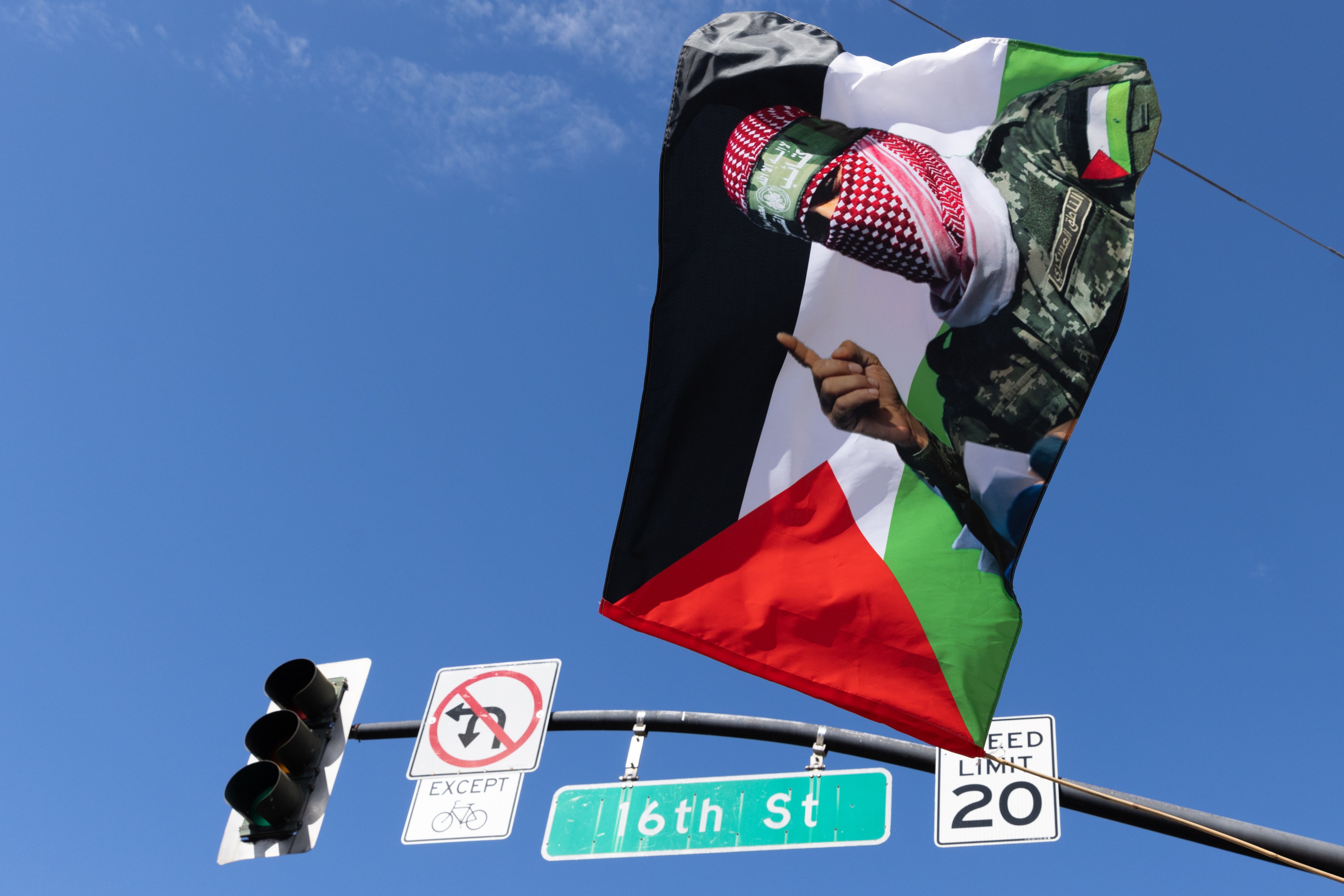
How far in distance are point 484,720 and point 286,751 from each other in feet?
4.36

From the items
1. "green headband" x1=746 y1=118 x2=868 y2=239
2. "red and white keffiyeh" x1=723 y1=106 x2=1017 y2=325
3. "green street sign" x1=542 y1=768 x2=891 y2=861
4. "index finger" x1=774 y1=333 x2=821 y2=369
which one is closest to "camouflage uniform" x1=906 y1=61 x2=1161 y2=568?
"red and white keffiyeh" x1=723 y1=106 x2=1017 y2=325

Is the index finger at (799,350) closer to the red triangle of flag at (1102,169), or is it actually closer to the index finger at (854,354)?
the index finger at (854,354)

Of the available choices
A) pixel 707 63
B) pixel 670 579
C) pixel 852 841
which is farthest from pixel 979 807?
pixel 707 63

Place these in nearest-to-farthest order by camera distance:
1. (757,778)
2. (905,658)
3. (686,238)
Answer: (905,658) < (757,778) < (686,238)

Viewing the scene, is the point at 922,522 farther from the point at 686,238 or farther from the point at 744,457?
the point at 686,238

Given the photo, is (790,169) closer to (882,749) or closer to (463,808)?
(882,749)

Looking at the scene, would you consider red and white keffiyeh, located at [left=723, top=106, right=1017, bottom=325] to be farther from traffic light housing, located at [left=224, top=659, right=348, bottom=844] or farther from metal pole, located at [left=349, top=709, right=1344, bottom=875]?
traffic light housing, located at [left=224, top=659, right=348, bottom=844]

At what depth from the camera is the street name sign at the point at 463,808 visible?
20.2ft

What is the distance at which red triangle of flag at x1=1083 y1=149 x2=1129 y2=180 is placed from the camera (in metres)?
5.93

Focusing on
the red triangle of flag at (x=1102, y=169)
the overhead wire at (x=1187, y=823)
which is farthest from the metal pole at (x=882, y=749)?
the red triangle of flag at (x=1102, y=169)

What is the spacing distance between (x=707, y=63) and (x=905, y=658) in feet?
11.8

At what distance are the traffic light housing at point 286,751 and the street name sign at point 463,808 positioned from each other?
79 cm

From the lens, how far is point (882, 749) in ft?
19.2

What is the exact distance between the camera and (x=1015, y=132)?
606 cm
